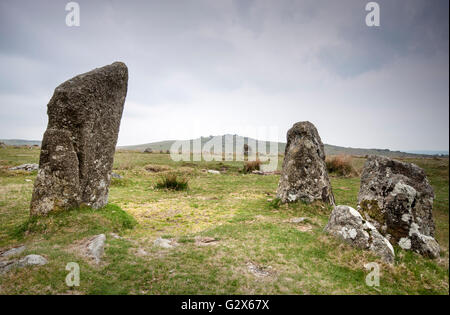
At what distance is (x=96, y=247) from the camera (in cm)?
622

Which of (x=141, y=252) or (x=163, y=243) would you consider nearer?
(x=141, y=252)

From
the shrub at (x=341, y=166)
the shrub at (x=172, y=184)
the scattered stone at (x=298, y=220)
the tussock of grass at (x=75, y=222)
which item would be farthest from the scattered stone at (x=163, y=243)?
the shrub at (x=341, y=166)

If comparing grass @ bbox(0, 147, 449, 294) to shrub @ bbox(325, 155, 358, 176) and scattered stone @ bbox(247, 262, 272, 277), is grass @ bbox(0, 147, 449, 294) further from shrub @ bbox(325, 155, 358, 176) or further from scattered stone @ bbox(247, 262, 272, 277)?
shrub @ bbox(325, 155, 358, 176)

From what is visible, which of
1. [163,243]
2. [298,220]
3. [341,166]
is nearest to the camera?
[163,243]

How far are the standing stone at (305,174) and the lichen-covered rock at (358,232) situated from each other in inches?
146

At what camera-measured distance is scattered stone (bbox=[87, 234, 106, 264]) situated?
19.4 feet

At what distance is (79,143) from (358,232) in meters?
9.55

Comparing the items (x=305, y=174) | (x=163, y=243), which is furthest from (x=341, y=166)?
(x=163, y=243)

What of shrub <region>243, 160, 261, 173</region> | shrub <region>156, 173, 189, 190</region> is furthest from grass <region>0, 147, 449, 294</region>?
shrub <region>243, 160, 261, 173</region>

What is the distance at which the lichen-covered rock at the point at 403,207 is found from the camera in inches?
263

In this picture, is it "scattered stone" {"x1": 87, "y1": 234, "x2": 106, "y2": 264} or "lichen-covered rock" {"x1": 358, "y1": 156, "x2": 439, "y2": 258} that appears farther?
"lichen-covered rock" {"x1": 358, "y1": 156, "x2": 439, "y2": 258}

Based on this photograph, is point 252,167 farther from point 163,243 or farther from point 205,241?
point 163,243

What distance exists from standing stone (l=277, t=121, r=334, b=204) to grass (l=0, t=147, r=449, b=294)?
0.57 m

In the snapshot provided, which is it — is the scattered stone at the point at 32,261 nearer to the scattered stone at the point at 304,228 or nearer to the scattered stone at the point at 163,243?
the scattered stone at the point at 163,243
